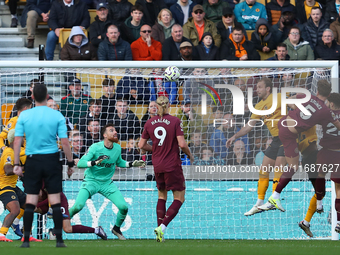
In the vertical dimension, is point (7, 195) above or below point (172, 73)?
below

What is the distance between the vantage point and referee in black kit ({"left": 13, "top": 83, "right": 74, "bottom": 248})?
6.31m

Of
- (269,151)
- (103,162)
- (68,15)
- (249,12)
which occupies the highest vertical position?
(249,12)

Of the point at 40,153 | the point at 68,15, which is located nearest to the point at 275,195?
the point at 40,153

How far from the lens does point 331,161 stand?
838cm

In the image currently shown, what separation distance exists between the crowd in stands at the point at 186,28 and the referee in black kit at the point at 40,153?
17.1 feet

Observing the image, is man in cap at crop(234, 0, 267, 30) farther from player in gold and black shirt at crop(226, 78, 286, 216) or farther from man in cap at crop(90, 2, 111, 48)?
player in gold and black shirt at crop(226, 78, 286, 216)

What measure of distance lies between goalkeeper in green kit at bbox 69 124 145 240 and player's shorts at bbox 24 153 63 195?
2169 mm

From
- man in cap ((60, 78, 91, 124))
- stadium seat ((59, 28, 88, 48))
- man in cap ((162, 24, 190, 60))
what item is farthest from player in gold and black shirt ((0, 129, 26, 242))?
stadium seat ((59, 28, 88, 48))

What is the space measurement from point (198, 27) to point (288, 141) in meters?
4.59

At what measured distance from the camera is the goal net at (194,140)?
9.46m

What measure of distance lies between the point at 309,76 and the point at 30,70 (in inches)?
192

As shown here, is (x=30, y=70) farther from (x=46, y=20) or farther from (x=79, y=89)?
(x=46, y=20)

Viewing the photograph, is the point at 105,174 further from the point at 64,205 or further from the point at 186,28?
the point at 186,28

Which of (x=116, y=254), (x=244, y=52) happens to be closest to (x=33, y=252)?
A: (x=116, y=254)
